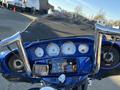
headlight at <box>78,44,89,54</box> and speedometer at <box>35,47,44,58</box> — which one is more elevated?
headlight at <box>78,44,89,54</box>

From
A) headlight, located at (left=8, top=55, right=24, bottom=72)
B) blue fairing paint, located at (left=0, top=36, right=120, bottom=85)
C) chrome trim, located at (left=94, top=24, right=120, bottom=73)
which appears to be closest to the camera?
chrome trim, located at (left=94, top=24, right=120, bottom=73)

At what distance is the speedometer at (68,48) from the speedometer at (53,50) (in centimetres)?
5

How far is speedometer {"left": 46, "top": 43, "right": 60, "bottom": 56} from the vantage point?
12.4 ft

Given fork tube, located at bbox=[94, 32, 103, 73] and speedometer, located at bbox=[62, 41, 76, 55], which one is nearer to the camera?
fork tube, located at bbox=[94, 32, 103, 73]

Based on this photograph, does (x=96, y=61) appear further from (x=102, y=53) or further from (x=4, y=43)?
(x=4, y=43)

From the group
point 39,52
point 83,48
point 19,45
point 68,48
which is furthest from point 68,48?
point 19,45

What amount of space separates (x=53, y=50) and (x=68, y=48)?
5.0 inches

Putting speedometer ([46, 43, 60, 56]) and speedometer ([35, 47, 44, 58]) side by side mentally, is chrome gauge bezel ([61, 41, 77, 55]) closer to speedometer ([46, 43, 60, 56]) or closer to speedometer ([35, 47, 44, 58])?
speedometer ([46, 43, 60, 56])

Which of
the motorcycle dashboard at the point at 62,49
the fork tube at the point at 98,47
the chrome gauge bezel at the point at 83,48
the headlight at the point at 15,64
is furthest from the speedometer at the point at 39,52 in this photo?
the fork tube at the point at 98,47

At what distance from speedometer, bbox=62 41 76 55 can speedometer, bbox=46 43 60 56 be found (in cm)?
5

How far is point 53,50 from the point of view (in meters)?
3.79

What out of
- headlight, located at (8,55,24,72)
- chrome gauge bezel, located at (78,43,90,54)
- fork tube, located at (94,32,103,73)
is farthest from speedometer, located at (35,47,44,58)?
fork tube, located at (94,32,103,73)

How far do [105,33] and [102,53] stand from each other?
0.26m

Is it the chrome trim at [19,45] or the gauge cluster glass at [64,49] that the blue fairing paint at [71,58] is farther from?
the chrome trim at [19,45]
